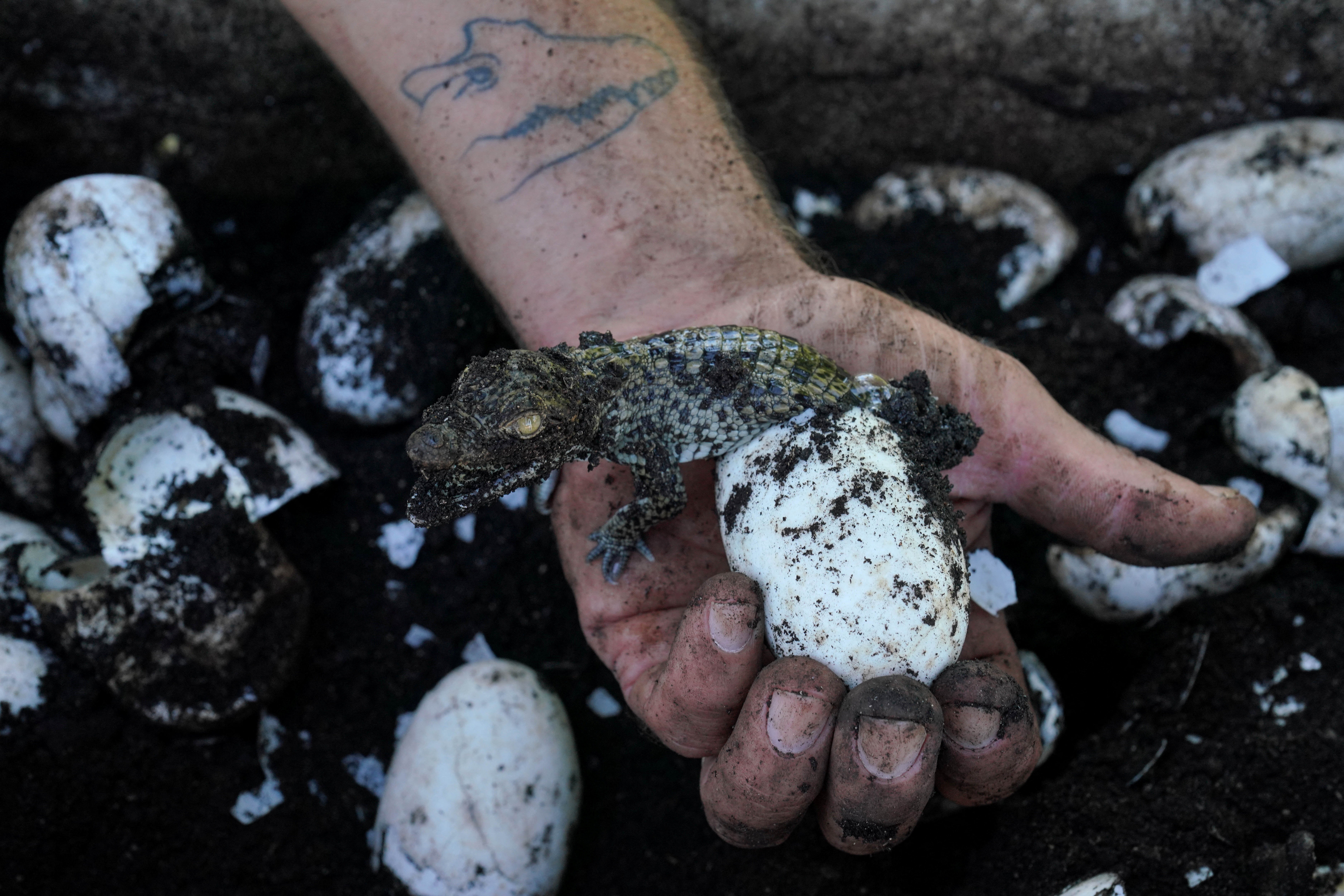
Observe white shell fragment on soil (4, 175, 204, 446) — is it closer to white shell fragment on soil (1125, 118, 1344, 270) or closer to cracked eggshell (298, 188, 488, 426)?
cracked eggshell (298, 188, 488, 426)

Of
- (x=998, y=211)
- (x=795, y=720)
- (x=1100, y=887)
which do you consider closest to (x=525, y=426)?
(x=795, y=720)

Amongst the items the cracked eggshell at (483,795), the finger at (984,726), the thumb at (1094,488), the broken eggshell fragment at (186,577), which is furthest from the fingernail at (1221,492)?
the broken eggshell fragment at (186,577)

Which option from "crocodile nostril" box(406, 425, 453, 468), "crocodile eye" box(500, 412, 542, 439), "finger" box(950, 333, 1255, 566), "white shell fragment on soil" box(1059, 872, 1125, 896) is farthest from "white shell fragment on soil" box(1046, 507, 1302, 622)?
"crocodile nostril" box(406, 425, 453, 468)

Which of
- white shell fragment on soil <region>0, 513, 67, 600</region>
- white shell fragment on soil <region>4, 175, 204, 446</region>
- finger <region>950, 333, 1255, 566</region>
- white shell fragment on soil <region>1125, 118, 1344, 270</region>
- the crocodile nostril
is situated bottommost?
white shell fragment on soil <region>1125, 118, 1344, 270</region>

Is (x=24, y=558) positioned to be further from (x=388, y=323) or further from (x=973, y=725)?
(x=973, y=725)

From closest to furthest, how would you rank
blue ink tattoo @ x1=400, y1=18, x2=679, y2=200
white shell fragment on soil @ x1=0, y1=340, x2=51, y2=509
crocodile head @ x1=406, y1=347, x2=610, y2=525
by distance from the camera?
crocodile head @ x1=406, y1=347, x2=610, y2=525 < blue ink tattoo @ x1=400, y1=18, x2=679, y2=200 < white shell fragment on soil @ x1=0, y1=340, x2=51, y2=509

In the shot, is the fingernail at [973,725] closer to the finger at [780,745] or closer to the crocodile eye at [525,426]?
the finger at [780,745]
